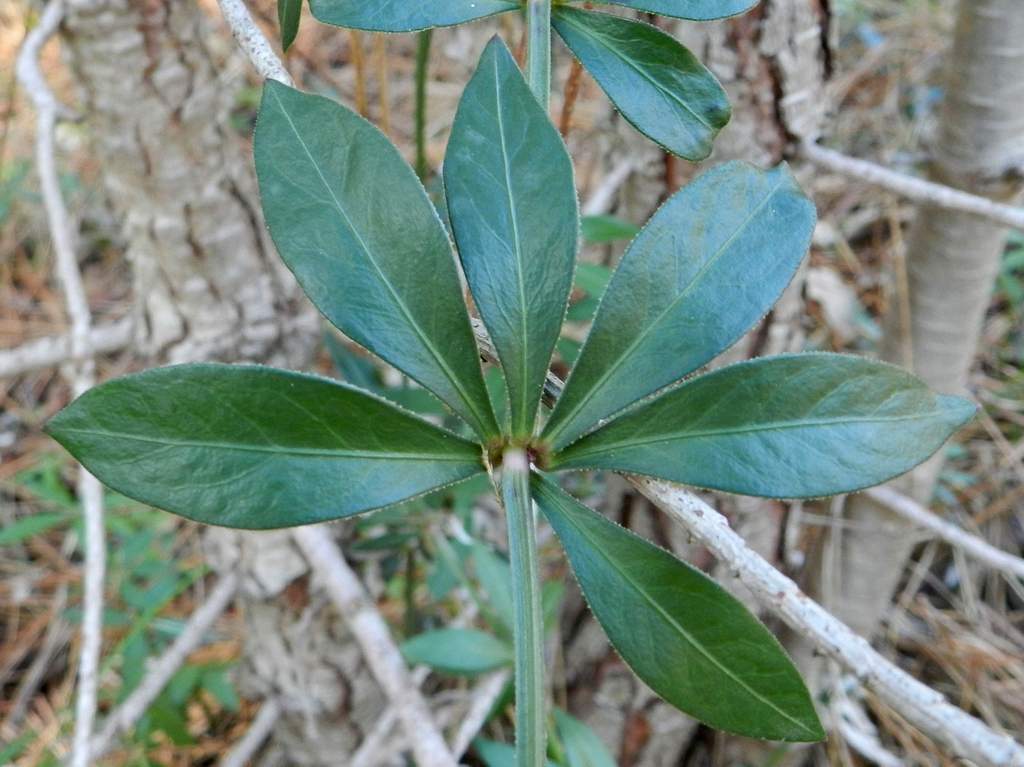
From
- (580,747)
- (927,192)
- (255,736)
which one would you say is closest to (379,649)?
(580,747)

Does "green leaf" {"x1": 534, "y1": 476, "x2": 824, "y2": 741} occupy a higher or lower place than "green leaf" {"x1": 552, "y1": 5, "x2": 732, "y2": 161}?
lower

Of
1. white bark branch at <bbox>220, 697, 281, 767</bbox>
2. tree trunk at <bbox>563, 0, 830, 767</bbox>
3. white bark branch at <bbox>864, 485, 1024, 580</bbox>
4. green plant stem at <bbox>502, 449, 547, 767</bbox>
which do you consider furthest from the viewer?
white bark branch at <bbox>220, 697, 281, 767</bbox>

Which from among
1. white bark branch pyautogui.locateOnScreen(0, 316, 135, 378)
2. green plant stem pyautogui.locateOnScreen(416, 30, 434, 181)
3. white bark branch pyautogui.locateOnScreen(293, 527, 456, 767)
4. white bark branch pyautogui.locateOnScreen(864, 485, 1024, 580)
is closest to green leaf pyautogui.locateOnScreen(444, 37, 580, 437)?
green plant stem pyautogui.locateOnScreen(416, 30, 434, 181)

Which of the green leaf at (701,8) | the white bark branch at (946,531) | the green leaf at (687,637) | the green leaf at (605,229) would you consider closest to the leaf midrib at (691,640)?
the green leaf at (687,637)

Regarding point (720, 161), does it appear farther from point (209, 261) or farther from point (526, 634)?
point (526, 634)

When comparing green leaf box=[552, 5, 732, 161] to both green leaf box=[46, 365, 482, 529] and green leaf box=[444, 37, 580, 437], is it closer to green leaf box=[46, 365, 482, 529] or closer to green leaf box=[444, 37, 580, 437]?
green leaf box=[444, 37, 580, 437]

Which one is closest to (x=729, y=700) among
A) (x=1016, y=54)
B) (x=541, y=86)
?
(x=541, y=86)

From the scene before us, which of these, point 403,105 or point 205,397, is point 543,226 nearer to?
point 205,397

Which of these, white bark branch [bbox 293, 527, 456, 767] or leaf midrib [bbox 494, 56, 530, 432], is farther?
white bark branch [bbox 293, 527, 456, 767]
